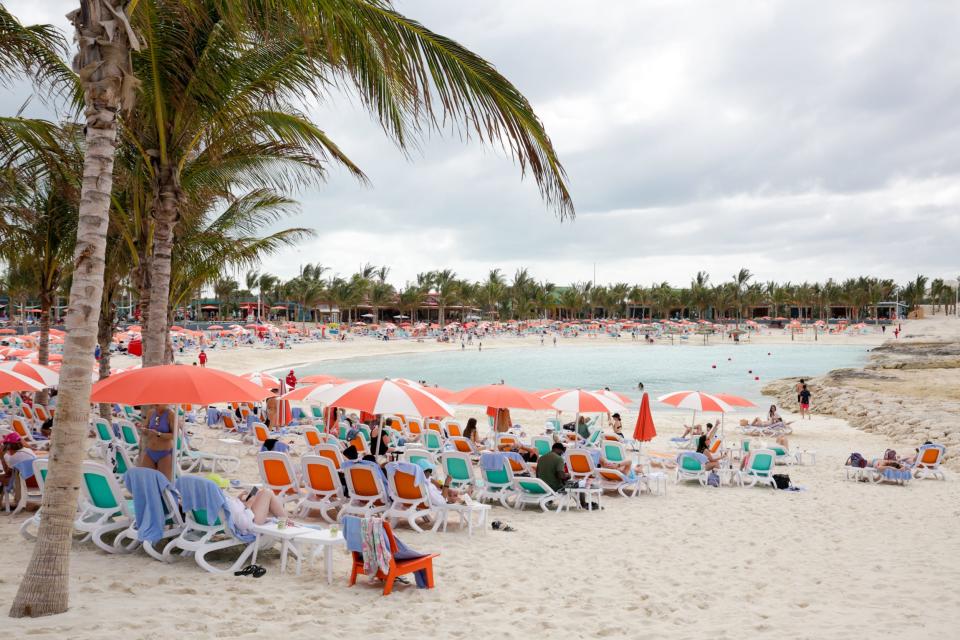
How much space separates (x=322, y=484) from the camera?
6.84 metres

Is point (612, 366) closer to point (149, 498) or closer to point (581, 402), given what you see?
point (581, 402)

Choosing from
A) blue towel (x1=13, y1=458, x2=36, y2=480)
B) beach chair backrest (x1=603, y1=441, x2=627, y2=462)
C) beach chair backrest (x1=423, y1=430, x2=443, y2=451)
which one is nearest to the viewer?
blue towel (x1=13, y1=458, x2=36, y2=480)

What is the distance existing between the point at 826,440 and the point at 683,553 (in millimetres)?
12481

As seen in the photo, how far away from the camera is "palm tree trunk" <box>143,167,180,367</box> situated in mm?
7844

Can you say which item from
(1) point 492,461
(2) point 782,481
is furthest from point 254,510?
(2) point 782,481

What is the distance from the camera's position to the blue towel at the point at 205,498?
496 cm

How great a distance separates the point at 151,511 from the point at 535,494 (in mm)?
4552

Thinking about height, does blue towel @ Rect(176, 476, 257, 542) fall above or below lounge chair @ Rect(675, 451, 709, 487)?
above

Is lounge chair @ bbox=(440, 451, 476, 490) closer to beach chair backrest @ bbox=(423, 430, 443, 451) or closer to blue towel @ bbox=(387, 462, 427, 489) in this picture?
blue towel @ bbox=(387, 462, 427, 489)

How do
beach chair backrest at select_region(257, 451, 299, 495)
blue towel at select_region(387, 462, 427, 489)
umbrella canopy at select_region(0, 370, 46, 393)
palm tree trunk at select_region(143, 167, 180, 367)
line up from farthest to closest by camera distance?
palm tree trunk at select_region(143, 167, 180, 367) < umbrella canopy at select_region(0, 370, 46, 393) < beach chair backrest at select_region(257, 451, 299, 495) < blue towel at select_region(387, 462, 427, 489)

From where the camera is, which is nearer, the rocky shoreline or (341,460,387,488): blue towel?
(341,460,387,488): blue towel

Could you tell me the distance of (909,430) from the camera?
56.9 ft

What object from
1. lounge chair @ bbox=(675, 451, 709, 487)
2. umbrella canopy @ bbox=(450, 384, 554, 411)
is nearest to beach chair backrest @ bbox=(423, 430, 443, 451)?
umbrella canopy @ bbox=(450, 384, 554, 411)

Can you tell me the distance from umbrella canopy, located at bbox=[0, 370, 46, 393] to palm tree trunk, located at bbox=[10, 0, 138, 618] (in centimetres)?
512
